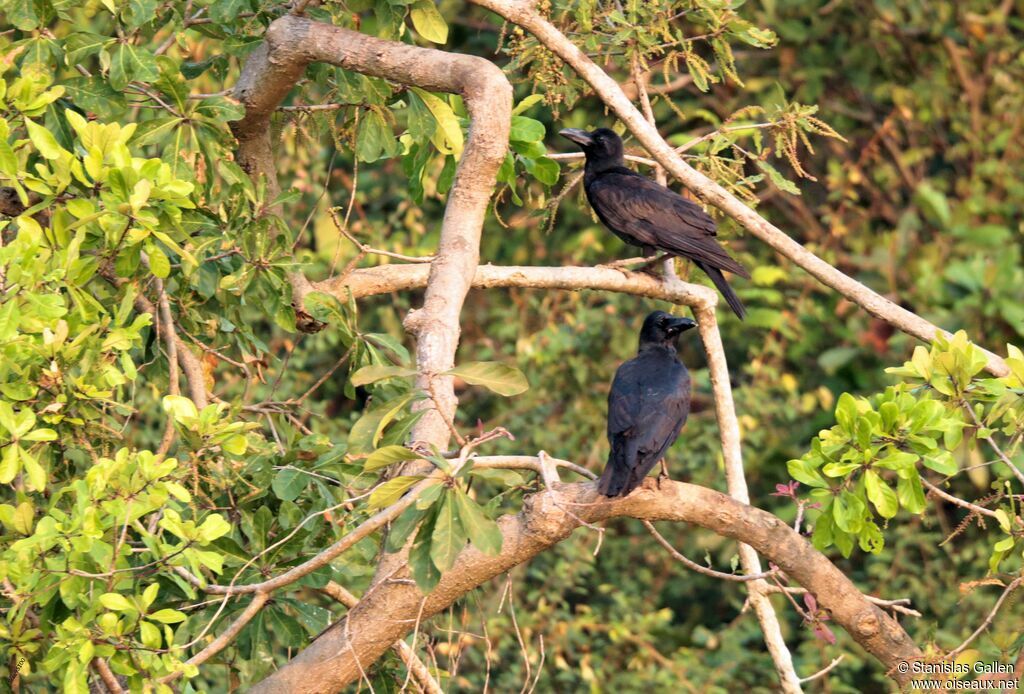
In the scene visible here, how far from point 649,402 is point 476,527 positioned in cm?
173

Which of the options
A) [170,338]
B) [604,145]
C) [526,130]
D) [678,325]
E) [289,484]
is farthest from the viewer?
[604,145]

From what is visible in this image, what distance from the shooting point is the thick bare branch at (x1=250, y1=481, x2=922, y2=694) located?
297 cm

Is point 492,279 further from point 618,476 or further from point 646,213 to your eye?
point 646,213

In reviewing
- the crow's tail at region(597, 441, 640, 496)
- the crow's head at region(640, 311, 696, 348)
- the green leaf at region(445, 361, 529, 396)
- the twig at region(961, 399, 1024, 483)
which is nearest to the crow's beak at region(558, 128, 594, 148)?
the crow's head at region(640, 311, 696, 348)

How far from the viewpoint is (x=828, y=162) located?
8.51 meters

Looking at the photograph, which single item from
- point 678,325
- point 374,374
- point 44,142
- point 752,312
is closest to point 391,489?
point 374,374

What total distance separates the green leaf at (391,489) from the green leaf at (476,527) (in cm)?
9

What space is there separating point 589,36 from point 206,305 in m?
1.51

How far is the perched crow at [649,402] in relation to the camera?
382 centimetres

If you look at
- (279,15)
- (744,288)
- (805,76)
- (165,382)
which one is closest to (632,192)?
(279,15)

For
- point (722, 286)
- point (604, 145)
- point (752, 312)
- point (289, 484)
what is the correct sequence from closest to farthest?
point (289, 484), point (722, 286), point (604, 145), point (752, 312)

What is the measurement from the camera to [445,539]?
2.49m

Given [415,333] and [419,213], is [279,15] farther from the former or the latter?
[419,213]

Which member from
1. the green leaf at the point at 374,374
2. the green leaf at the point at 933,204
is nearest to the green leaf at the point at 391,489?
the green leaf at the point at 374,374
